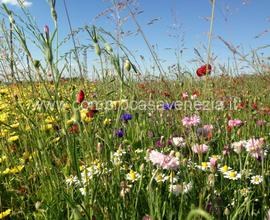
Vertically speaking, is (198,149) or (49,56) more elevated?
(49,56)

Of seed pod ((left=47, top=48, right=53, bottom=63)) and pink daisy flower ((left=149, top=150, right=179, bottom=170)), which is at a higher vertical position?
seed pod ((left=47, top=48, right=53, bottom=63))

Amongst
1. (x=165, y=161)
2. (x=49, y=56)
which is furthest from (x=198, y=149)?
(x=49, y=56)

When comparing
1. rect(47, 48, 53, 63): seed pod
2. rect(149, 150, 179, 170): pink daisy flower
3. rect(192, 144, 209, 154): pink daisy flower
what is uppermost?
rect(47, 48, 53, 63): seed pod

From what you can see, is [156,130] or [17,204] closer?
[17,204]

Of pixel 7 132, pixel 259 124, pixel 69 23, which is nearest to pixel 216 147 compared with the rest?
pixel 259 124

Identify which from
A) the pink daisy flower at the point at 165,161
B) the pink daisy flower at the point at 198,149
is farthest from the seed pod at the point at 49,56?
the pink daisy flower at the point at 198,149

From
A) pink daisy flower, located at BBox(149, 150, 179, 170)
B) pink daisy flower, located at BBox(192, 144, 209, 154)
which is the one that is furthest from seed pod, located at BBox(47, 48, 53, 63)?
pink daisy flower, located at BBox(192, 144, 209, 154)

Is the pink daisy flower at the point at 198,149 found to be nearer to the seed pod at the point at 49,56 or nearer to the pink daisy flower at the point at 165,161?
the pink daisy flower at the point at 165,161

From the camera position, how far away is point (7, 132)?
1.87m

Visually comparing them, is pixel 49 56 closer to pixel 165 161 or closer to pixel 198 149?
pixel 165 161

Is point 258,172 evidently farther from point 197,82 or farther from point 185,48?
point 197,82

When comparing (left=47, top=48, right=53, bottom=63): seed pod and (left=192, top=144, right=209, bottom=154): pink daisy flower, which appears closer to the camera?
(left=47, top=48, right=53, bottom=63): seed pod

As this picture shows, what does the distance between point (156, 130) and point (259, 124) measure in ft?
1.94

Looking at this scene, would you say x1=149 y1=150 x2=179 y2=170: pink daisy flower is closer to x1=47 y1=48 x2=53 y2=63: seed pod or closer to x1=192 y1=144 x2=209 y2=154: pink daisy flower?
x1=192 y1=144 x2=209 y2=154: pink daisy flower
